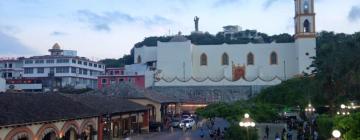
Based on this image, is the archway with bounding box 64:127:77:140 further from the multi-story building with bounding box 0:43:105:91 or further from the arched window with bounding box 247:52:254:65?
the arched window with bounding box 247:52:254:65

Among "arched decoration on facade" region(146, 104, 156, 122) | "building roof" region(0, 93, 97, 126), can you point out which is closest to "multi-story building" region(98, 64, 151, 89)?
"arched decoration on facade" region(146, 104, 156, 122)

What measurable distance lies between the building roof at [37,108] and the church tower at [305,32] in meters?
51.7

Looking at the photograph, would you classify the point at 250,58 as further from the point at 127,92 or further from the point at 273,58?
the point at 127,92

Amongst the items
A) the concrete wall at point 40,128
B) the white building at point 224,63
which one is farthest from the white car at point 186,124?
the white building at point 224,63

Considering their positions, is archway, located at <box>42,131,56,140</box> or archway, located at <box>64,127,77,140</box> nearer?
archway, located at <box>42,131,56,140</box>

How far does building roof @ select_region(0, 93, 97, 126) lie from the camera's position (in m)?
20.7

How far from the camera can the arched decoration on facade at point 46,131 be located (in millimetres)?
22509

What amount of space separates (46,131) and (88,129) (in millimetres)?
6022

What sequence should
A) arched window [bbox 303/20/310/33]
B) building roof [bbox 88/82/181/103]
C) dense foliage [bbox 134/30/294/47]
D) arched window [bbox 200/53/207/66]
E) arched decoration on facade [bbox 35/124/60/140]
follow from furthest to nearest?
dense foliage [bbox 134/30/294/47]
arched window [bbox 200/53/207/66]
arched window [bbox 303/20/310/33]
building roof [bbox 88/82/181/103]
arched decoration on facade [bbox 35/124/60/140]

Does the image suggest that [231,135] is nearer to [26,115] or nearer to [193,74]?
[26,115]

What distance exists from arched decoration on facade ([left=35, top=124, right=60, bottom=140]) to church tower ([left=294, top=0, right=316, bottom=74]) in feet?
183

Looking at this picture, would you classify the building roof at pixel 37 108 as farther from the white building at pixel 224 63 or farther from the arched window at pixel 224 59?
the arched window at pixel 224 59

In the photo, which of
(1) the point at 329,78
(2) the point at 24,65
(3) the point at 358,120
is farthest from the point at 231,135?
(2) the point at 24,65

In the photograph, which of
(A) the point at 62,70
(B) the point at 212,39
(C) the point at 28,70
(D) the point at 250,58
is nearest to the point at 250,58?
(D) the point at 250,58
